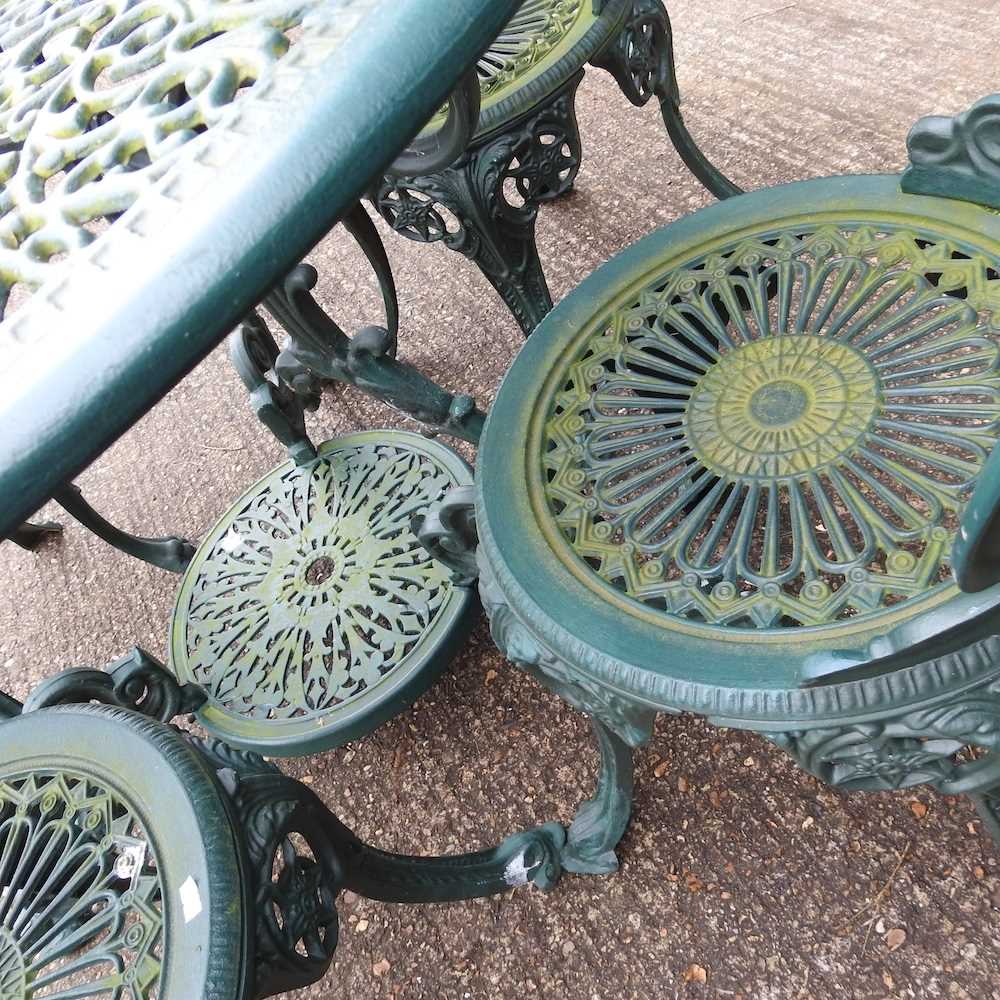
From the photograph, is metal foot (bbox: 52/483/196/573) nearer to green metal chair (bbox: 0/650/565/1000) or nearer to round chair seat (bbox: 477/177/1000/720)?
green metal chair (bbox: 0/650/565/1000)

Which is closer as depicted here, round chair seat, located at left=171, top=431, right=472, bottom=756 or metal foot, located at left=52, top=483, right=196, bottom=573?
round chair seat, located at left=171, top=431, right=472, bottom=756

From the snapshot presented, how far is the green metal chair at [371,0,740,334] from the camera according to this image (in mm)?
1701

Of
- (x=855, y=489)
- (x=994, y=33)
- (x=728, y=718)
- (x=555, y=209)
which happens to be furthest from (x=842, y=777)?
(x=994, y=33)

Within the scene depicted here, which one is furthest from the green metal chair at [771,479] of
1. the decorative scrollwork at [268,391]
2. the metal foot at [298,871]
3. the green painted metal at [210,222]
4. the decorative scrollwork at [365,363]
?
the decorative scrollwork at [268,391]

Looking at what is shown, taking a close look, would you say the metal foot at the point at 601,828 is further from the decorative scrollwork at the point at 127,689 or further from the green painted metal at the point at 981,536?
the green painted metal at the point at 981,536

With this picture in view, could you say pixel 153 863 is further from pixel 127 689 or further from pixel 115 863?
pixel 127 689

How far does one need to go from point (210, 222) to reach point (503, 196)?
1330 mm

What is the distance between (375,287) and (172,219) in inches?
94.1

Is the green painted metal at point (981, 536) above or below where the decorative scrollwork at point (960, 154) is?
above

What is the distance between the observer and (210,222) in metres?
0.54

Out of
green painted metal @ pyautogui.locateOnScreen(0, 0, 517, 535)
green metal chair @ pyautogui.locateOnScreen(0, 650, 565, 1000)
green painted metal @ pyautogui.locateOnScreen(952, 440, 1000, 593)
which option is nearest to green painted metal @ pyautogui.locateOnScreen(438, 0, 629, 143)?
green painted metal @ pyautogui.locateOnScreen(0, 0, 517, 535)

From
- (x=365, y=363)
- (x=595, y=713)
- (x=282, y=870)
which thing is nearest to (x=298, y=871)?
(x=282, y=870)

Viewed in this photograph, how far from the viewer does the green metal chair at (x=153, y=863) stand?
925 millimetres

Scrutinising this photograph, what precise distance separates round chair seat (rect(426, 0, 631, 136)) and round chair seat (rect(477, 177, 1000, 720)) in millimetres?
465
